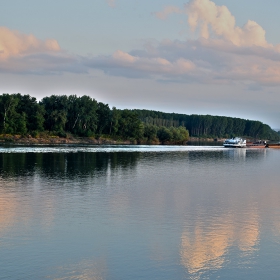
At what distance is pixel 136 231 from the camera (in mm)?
19375

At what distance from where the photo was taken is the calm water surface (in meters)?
14.8

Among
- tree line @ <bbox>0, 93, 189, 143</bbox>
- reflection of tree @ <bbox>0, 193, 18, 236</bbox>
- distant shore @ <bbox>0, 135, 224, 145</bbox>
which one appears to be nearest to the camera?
reflection of tree @ <bbox>0, 193, 18, 236</bbox>

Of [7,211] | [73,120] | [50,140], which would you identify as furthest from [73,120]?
[7,211]

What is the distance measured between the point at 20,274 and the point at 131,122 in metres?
143

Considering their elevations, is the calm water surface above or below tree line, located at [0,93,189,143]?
below

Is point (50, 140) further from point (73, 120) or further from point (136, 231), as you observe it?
point (136, 231)

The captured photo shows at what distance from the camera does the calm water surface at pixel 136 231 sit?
14.8m

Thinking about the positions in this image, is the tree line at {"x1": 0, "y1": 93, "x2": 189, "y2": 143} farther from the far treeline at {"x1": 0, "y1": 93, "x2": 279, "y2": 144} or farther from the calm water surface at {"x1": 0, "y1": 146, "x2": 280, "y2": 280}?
the calm water surface at {"x1": 0, "y1": 146, "x2": 280, "y2": 280}

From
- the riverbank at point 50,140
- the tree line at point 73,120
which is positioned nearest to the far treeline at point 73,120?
the tree line at point 73,120

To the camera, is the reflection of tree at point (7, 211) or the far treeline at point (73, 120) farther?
the far treeline at point (73, 120)

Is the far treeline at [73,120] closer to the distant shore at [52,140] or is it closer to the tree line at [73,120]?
the tree line at [73,120]

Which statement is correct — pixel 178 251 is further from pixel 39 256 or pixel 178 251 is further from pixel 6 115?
pixel 6 115

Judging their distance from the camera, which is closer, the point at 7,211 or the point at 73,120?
the point at 7,211

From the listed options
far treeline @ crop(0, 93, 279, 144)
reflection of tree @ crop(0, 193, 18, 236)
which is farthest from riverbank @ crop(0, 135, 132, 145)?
reflection of tree @ crop(0, 193, 18, 236)
